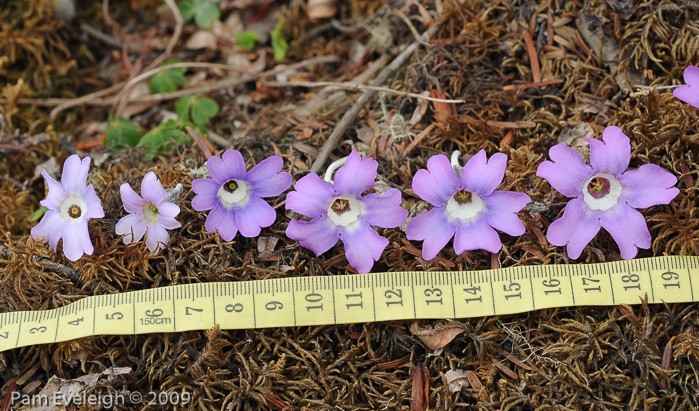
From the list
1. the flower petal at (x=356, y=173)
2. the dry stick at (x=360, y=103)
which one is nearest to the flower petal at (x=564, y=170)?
the flower petal at (x=356, y=173)

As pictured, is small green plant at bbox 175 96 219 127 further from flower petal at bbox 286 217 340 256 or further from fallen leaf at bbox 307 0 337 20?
flower petal at bbox 286 217 340 256

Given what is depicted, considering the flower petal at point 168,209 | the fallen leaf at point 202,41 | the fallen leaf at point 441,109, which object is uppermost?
the fallen leaf at point 202,41

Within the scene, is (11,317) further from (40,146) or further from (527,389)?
(527,389)

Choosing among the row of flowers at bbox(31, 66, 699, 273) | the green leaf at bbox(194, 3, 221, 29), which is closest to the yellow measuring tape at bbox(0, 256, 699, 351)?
the row of flowers at bbox(31, 66, 699, 273)

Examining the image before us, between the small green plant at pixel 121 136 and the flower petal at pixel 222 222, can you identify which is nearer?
the flower petal at pixel 222 222

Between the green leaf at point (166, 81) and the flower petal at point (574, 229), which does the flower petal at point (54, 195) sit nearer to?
the green leaf at point (166, 81)

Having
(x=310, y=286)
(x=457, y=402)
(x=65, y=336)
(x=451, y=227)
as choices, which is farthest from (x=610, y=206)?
(x=65, y=336)
